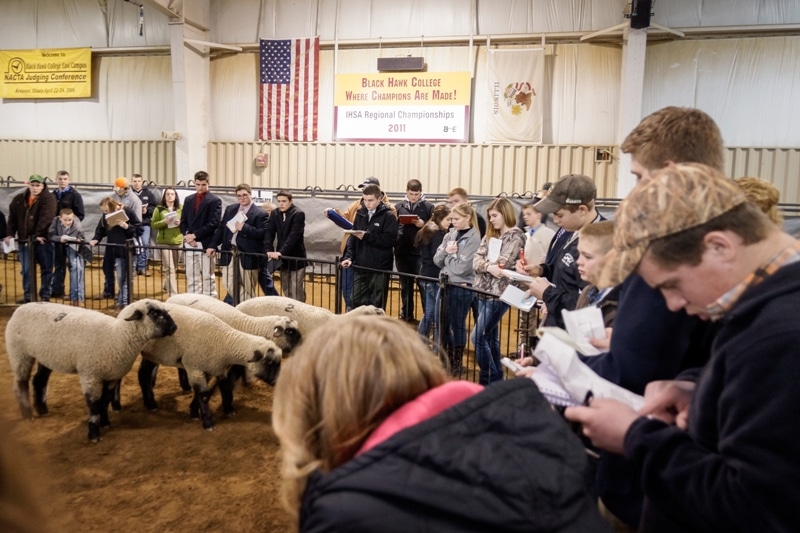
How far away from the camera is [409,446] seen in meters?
1.13

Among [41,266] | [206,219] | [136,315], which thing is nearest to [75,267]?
[41,266]

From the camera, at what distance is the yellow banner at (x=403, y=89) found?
1457 centimetres

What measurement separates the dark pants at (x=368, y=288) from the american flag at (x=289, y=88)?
8.58 metres

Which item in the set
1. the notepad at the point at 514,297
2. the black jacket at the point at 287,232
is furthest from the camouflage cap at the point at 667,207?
the black jacket at the point at 287,232

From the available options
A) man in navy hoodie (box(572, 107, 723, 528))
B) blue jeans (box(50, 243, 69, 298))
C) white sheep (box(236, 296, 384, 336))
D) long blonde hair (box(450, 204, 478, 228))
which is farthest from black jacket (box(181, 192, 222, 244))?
man in navy hoodie (box(572, 107, 723, 528))

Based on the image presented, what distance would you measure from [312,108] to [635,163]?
1407cm

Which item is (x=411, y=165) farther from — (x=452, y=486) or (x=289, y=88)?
(x=452, y=486)

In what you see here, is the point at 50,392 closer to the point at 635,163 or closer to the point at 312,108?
the point at 635,163

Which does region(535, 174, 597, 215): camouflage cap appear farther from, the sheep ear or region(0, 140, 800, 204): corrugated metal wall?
region(0, 140, 800, 204): corrugated metal wall

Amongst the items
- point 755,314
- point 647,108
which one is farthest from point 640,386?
point 647,108

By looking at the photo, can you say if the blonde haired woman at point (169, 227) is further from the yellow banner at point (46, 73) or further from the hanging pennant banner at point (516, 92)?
the yellow banner at point (46, 73)

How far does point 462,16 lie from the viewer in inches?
580

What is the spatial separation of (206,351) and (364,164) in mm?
10603

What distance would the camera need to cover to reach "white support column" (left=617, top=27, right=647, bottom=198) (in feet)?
43.1
